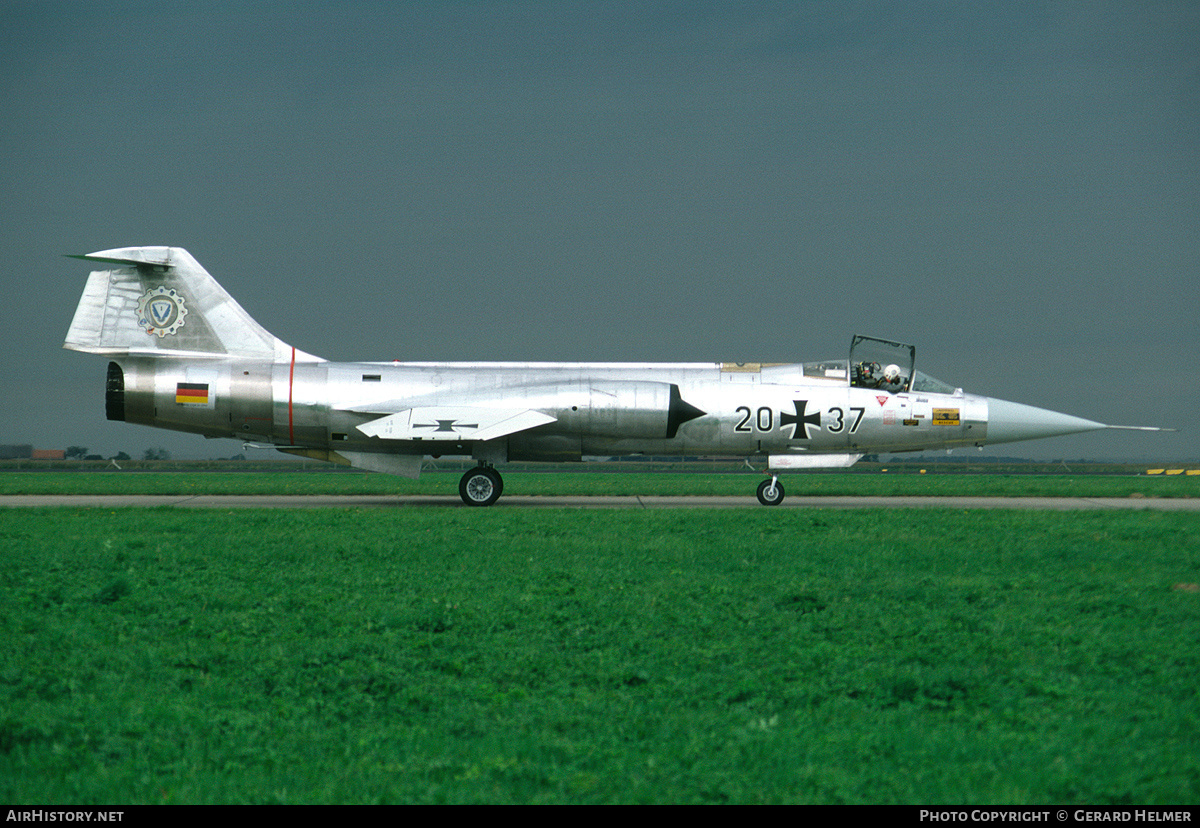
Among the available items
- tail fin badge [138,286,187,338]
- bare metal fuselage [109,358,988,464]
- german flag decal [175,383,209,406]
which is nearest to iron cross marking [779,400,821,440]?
bare metal fuselage [109,358,988,464]

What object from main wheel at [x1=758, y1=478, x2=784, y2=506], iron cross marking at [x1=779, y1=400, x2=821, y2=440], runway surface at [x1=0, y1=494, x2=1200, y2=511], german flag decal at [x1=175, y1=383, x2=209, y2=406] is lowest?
runway surface at [x1=0, y1=494, x2=1200, y2=511]

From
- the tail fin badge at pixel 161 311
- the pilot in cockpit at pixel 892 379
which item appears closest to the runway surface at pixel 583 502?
the pilot in cockpit at pixel 892 379

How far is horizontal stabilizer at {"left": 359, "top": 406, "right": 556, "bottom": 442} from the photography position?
20312 millimetres

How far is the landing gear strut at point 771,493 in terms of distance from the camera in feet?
71.6

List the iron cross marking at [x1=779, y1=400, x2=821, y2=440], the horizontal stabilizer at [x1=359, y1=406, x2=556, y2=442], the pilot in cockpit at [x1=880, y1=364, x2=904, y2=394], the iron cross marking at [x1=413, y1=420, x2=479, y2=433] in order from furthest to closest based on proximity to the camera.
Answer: the pilot in cockpit at [x1=880, y1=364, x2=904, y2=394] < the iron cross marking at [x1=779, y1=400, x2=821, y2=440] < the iron cross marking at [x1=413, y1=420, x2=479, y2=433] < the horizontal stabilizer at [x1=359, y1=406, x2=556, y2=442]

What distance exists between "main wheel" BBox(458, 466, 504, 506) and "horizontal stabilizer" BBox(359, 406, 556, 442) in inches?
40.1

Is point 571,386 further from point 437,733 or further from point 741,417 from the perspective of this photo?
point 437,733

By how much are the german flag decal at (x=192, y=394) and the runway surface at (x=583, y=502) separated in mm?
2293

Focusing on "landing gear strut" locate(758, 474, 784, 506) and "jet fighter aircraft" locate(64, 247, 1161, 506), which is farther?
"landing gear strut" locate(758, 474, 784, 506)

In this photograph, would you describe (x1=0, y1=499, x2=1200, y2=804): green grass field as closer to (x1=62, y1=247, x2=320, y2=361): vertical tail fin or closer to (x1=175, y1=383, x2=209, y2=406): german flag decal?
(x1=175, y1=383, x2=209, y2=406): german flag decal
